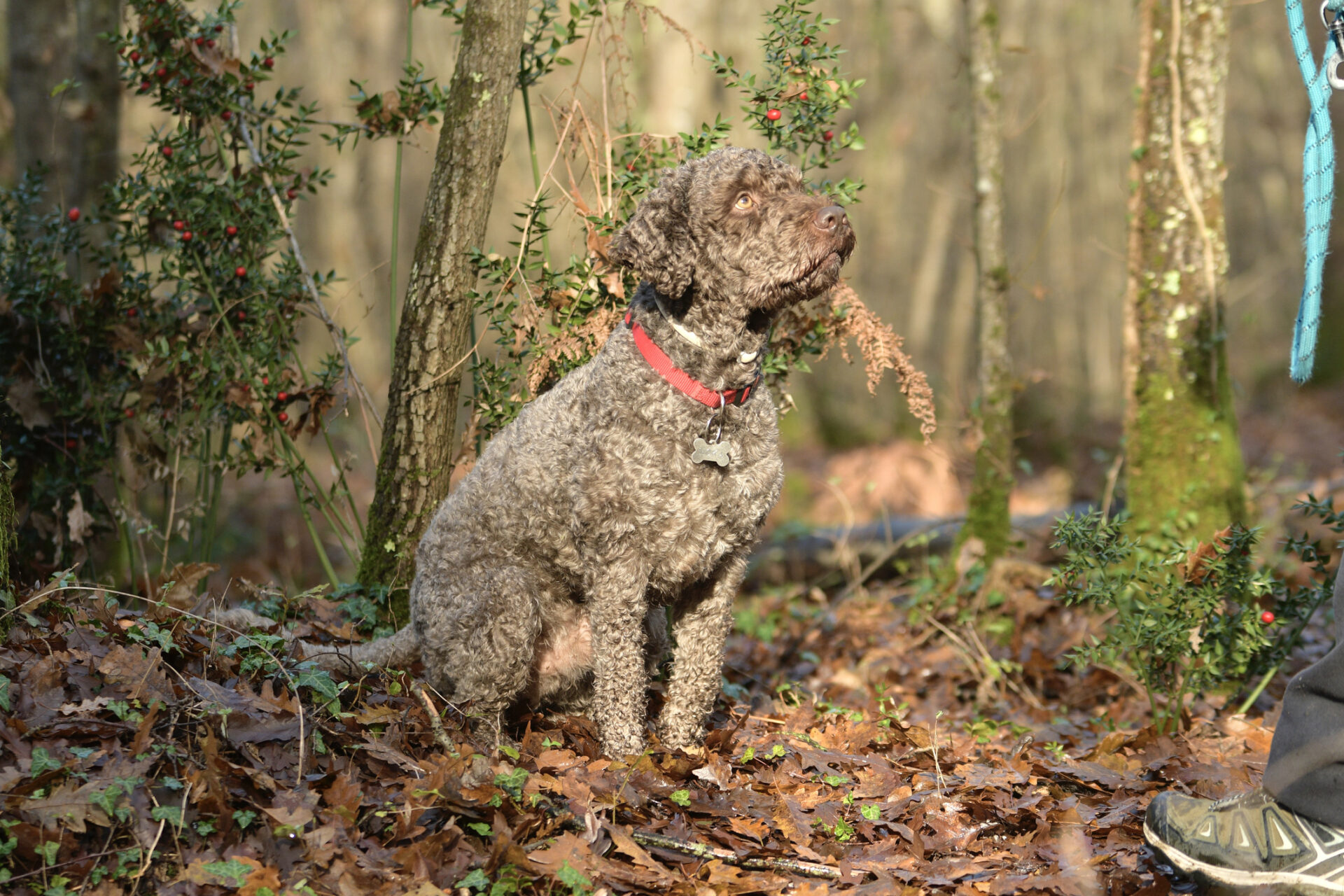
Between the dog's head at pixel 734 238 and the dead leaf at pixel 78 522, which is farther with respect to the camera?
the dead leaf at pixel 78 522

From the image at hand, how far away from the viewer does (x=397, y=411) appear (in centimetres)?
504

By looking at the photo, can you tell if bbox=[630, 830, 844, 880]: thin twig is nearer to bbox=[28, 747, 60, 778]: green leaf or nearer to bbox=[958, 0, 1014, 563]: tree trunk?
bbox=[28, 747, 60, 778]: green leaf

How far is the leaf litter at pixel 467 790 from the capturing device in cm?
279

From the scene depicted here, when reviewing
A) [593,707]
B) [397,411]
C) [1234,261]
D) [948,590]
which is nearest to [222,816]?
[593,707]

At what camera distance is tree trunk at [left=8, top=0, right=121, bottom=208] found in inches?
Result: 277

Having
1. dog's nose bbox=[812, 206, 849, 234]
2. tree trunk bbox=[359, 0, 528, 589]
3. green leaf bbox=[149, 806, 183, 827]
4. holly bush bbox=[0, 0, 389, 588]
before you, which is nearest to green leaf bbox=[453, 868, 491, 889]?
green leaf bbox=[149, 806, 183, 827]

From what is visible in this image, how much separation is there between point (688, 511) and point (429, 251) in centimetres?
201

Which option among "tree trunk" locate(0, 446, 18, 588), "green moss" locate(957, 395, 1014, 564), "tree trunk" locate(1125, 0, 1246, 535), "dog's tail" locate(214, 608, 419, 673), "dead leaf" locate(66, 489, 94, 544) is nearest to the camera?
"tree trunk" locate(0, 446, 18, 588)

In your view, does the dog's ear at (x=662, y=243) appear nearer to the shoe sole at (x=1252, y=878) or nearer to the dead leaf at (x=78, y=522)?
the shoe sole at (x=1252, y=878)

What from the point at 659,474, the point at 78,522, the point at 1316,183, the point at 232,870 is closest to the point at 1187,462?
the point at 1316,183

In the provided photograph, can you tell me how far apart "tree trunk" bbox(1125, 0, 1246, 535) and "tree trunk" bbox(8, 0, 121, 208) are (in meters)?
6.56

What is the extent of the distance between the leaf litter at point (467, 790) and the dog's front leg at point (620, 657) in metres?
0.12

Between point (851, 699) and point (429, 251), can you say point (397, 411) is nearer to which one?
point (429, 251)

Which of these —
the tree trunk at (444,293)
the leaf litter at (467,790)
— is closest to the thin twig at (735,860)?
the leaf litter at (467,790)
